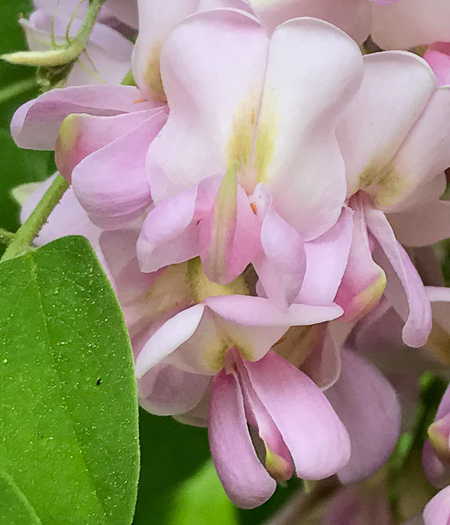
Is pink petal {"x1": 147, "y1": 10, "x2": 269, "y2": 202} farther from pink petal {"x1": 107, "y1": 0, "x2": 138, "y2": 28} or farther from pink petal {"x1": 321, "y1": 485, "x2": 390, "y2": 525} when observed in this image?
pink petal {"x1": 321, "y1": 485, "x2": 390, "y2": 525}

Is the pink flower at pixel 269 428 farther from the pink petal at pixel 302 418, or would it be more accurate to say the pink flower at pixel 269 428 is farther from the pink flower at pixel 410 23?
the pink flower at pixel 410 23

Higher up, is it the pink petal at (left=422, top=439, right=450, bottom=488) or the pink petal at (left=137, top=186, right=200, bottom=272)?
the pink petal at (left=137, top=186, right=200, bottom=272)

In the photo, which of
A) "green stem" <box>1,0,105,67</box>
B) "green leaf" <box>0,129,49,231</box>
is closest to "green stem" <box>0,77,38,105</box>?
"green leaf" <box>0,129,49,231</box>

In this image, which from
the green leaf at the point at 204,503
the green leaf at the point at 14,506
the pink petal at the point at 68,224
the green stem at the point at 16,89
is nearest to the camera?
the green leaf at the point at 14,506

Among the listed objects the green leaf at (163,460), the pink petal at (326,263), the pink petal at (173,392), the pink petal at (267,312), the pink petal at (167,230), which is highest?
the pink petal at (167,230)

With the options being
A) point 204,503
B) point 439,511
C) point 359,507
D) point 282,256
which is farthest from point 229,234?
point 204,503

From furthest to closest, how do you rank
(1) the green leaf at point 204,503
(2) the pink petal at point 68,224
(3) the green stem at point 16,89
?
(1) the green leaf at point 204,503 < (3) the green stem at point 16,89 < (2) the pink petal at point 68,224

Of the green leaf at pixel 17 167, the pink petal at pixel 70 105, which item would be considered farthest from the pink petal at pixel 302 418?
the green leaf at pixel 17 167
